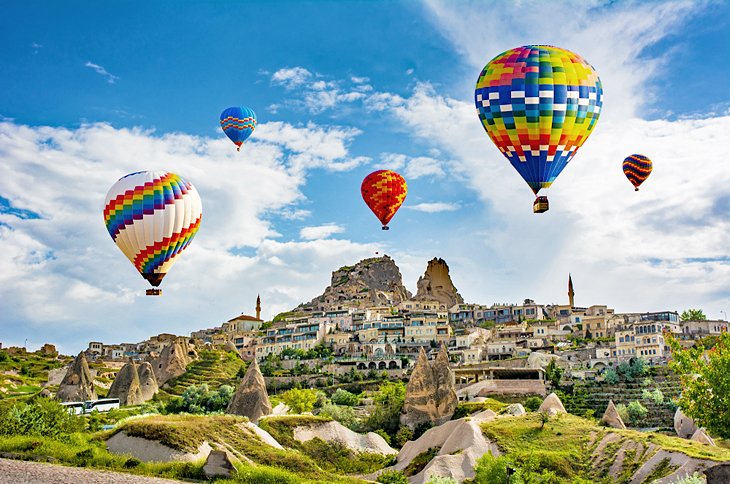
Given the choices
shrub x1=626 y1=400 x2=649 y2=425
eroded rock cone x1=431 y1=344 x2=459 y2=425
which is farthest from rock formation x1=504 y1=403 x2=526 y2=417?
shrub x1=626 y1=400 x2=649 y2=425

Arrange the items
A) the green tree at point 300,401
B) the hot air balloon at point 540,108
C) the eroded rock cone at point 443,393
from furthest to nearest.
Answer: the green tree at point 300,401, the eroded rock cone at point 443,393, the hot air balloon at point 540,108

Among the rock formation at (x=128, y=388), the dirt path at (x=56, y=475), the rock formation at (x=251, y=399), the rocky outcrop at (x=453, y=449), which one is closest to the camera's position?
the dirt path at (x=56, y=475)

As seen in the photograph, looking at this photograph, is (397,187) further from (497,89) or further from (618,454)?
(618,454)

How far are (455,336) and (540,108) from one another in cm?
6788

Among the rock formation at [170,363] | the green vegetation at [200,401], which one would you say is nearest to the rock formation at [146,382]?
the green vegetation at [200,401]

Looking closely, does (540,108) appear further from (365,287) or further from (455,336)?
(365,287)

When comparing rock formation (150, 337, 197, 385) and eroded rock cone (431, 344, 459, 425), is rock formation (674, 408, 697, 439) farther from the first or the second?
rock formation (150, 337, 197, 385)

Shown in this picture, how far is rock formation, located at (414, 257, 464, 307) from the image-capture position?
142000 millimetres

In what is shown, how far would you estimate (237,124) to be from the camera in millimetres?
70750

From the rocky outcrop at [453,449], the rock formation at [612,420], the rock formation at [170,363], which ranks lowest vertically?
the rocky outcrop at [453,449]

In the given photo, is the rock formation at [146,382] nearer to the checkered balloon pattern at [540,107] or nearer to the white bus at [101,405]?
the white bus at [101,405]

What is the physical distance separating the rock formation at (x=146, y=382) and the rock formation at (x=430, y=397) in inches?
1265

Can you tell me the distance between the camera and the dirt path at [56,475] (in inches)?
1190

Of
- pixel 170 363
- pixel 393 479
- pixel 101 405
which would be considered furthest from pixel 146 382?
pixel 393 479
